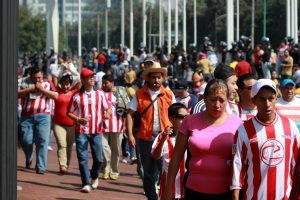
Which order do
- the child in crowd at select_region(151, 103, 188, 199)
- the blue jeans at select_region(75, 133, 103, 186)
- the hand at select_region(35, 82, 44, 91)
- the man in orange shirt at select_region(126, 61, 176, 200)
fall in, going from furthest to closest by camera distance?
the hand at select_region(35, 82, 44, 91) → the blue jeans at select_region(75, 133, 103, 186) → the man in orange shirt at select_region(126, 61, 176, 200) → the child in crowd at select_region(151, 103, 188, 199)

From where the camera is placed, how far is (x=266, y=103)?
7.04 m

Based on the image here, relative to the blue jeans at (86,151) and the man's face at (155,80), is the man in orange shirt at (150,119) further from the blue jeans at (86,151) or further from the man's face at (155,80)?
the blue jeans at (86,151)

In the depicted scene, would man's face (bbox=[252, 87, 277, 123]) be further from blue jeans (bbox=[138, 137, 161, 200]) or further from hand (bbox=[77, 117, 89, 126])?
hand (bbox=[77, 117, 89, 126])

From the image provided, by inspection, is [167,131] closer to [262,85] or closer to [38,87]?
[262,85]

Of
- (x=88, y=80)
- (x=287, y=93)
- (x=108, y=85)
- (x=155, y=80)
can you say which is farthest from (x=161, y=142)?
(x=108, y=85)

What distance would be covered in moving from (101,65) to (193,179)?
4650 centimetres

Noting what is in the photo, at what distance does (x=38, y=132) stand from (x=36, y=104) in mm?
460

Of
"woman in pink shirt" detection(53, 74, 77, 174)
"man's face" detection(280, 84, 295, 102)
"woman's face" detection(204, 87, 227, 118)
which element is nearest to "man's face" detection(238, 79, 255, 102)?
"woman's face" detection(204, 87, 227, 118)

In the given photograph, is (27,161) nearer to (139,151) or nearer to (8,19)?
(139,151)

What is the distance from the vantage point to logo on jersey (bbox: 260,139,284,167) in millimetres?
7023

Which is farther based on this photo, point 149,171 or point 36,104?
point 36,104

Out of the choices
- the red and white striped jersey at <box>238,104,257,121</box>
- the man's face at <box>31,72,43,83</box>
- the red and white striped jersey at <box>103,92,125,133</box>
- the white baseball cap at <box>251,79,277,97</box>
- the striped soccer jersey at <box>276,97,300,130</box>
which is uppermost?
the white baseball cap at <box>251,79,277,97</box>

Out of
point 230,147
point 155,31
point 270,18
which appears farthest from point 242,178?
point 155,31

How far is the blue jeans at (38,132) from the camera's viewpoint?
17.2m
